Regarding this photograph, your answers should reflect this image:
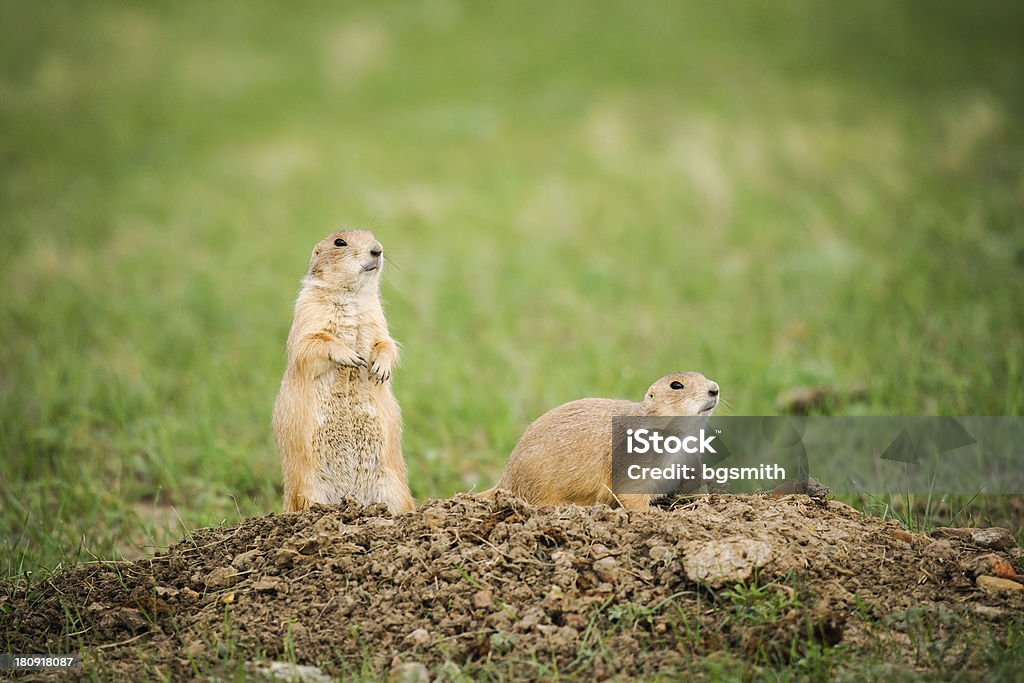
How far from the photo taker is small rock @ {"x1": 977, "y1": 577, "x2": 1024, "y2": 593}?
436 centimetres

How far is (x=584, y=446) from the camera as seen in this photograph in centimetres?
518

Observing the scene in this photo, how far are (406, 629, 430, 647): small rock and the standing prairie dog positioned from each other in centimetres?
103

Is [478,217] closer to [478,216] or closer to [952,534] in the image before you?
[478,216]

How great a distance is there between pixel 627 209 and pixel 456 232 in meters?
2.21

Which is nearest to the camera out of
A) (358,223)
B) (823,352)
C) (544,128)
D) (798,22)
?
(823,352)

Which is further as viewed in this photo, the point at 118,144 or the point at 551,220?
the point at 118,144

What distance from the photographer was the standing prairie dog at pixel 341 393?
199 inches

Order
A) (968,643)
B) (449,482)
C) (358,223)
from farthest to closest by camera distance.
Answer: (358,223) < (449,482) < (968,643)

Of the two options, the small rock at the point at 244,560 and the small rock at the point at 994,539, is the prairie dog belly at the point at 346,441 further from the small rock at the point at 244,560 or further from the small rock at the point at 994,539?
the small rock at the point at 994,539

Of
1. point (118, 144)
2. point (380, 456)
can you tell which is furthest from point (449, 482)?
point (118, 144)

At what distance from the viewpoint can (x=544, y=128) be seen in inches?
658

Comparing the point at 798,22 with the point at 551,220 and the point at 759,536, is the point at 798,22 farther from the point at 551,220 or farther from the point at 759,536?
the point at 759,536


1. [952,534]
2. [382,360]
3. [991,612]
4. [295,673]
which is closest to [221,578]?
[295,673]

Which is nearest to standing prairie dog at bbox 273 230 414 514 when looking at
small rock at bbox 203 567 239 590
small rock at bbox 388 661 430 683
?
small rock at bbox 203 567 239 590
